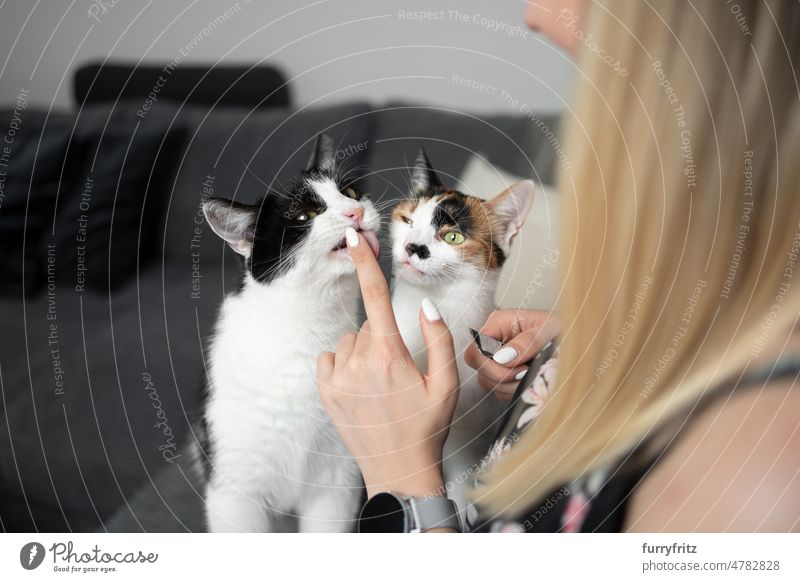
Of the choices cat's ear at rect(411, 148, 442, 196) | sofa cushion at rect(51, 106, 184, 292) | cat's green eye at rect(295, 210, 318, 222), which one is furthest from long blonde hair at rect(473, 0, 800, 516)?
sofa cushion at rect(51, 106, 184, 292)

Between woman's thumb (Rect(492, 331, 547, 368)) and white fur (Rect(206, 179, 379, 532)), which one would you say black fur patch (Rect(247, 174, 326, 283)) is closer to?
white fur (Rect(206, 179, 379, 532))

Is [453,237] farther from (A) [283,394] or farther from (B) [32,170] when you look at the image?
(B) [32,170]

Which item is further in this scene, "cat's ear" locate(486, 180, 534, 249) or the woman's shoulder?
"cat's ear" locate(486, 180, 534, 249)

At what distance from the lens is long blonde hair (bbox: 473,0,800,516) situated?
0.59m

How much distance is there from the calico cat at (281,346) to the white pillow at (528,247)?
0.36ft

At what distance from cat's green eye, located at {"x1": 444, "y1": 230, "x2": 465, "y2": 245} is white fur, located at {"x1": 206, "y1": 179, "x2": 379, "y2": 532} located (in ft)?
0.23

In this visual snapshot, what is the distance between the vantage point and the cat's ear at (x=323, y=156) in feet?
1.98

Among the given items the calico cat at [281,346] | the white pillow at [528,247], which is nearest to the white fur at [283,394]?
the calico cat at [281,346]

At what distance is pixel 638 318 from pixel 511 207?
16 centimetres

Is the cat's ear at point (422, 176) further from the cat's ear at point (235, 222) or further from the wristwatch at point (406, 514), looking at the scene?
the wristwatch at point (406, 514)

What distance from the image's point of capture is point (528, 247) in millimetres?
637

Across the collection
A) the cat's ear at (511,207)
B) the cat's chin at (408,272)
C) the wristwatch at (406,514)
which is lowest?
the wristwatch at (406,514)
